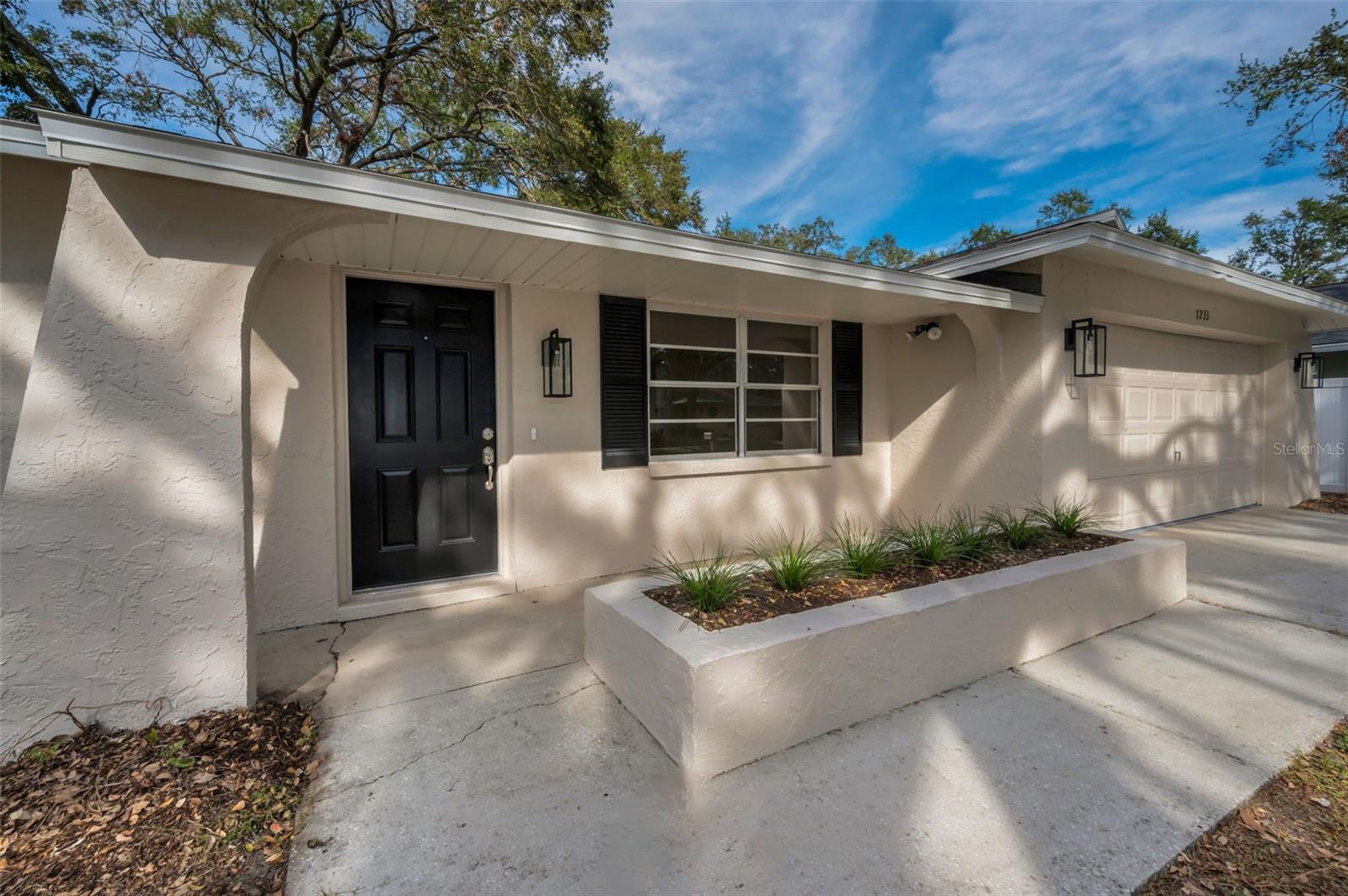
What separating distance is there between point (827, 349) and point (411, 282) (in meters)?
3.75

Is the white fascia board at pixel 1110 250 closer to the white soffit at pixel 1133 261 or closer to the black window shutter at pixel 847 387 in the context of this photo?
the white soffit at pixel 1133 261

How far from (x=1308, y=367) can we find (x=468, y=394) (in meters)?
10.5

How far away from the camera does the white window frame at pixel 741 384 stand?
4.77m

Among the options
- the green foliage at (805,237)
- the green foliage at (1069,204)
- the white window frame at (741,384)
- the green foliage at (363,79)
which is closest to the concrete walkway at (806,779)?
the white window frame at (741,384)

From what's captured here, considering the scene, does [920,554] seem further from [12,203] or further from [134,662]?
[12,203]

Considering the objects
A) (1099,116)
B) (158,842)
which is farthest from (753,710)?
(1099,116)

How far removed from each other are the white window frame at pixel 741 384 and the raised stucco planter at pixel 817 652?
2.19 m

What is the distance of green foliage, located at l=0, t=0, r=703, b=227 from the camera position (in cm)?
681

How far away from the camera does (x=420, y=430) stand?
3.82 metres

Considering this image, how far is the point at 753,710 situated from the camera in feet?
6.82

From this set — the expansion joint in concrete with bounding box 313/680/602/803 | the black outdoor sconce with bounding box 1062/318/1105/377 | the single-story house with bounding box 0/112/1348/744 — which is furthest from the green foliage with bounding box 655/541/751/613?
the black outdoor sconce with bounding box 1062/318/1105/377

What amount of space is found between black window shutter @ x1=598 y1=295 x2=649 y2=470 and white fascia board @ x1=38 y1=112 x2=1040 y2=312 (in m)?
1.20

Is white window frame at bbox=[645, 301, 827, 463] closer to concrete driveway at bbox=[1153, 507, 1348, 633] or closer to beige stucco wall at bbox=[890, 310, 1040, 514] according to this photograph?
beige stucco wall at bbox=[890, 310, 1040, 514]

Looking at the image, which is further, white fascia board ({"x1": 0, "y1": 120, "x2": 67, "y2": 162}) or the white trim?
the white trim
